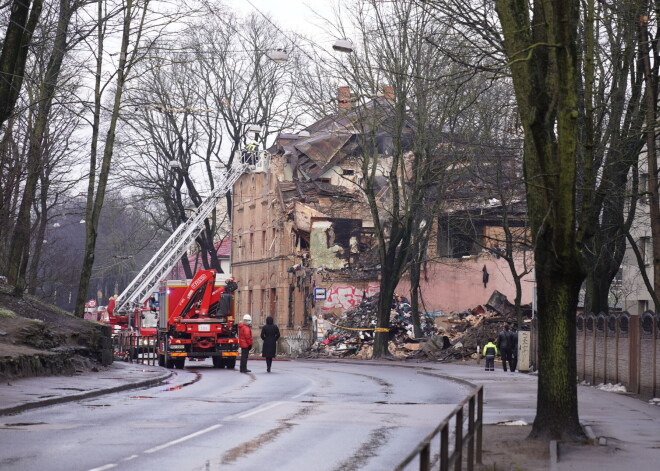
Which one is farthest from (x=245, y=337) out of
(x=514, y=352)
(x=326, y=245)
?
(x=326, y=245)

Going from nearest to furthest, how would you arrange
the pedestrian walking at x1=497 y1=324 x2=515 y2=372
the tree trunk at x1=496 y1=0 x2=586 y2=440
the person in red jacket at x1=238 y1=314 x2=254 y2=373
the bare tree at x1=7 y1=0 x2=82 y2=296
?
the tree trunk at x1=496 y1=0 x2=586 y2=440, the bare tree at x1=7 y1=0 x2=82 y2=296, the person in red jacket at x1=238 y1=314 x2=254 y2=373, the pedestrian walking at x1=497 y1=324 x2=515 y2=372

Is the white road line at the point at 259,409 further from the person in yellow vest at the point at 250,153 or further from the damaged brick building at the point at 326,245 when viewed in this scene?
the person in yellow vest at the point at 250,153

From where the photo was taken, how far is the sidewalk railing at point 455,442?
5905 mm

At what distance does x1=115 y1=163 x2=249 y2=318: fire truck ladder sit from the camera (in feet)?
176

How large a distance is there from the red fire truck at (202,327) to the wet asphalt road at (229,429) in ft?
40.4

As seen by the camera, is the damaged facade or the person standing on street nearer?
the person standing on street

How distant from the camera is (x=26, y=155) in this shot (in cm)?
3045

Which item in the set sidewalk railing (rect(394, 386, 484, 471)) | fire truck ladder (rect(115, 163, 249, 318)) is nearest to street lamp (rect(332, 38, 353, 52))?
fire truck ladder (rect(115, 163, 249, 318))

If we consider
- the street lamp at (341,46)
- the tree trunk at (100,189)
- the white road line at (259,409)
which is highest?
the street lamp at (341,46)

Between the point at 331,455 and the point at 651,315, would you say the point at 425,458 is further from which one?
the point at 651,315

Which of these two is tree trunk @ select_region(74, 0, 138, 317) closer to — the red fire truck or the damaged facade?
the red fire truck

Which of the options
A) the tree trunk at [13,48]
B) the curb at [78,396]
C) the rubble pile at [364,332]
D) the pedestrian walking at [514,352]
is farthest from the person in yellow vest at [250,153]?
the tree trunk at [13,48]

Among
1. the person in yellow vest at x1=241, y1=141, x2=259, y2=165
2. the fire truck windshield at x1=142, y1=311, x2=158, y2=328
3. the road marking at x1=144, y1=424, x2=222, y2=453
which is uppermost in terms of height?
the person in yellow vest at x1=241, y1=141, x2=259, y2=165

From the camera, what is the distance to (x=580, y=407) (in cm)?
1925
